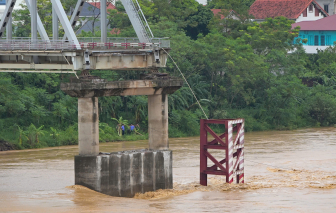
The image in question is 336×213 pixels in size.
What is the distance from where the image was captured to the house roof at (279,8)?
86.4m

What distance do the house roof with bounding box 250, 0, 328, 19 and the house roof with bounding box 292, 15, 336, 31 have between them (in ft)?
10.6

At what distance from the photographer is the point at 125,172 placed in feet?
91.8

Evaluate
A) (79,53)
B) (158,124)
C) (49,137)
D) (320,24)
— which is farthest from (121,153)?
(320,24)

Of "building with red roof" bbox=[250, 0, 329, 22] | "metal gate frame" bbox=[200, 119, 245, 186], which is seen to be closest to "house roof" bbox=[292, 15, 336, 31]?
"building with red roof" bbox=[250, 0, 329, 22]

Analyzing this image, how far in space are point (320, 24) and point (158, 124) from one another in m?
57.1

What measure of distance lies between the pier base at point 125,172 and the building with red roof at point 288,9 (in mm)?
59621

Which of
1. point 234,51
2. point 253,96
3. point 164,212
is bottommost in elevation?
point 164,212

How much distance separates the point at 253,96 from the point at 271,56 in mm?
4402

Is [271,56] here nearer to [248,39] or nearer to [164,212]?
[248,39]

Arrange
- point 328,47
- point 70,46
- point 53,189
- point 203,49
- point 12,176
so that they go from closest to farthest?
point 53,189 → point 70,46 → point 12,176 → point 203,49 → point 328,47

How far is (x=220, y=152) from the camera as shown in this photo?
40688 millimetres

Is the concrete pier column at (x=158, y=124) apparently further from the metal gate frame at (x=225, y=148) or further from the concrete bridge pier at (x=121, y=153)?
the metal gate frame at (x=225, y=148)

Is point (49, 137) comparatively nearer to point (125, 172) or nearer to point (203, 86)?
point (203, 86)

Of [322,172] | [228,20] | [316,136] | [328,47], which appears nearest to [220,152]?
[322,172]
